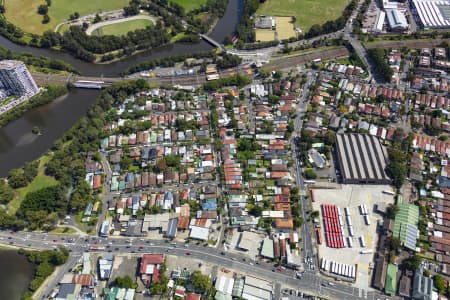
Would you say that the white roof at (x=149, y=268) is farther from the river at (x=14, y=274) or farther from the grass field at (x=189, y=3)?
the grass field at (x=189, y=3)

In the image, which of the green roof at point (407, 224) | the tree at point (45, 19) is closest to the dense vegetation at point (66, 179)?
the tree at point (45, 19)

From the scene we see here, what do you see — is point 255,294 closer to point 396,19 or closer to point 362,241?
point 362,241

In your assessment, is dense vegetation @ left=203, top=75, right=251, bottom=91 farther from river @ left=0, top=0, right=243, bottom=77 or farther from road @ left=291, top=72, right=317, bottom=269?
river @ left=0, top=0, right=243, bottom=77

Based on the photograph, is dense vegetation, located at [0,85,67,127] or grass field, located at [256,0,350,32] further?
grass field, located at [256,0,350,32]

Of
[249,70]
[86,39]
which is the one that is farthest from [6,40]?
[249,70]

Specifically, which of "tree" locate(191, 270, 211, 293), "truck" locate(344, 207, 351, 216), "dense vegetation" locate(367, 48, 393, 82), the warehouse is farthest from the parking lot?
"dense vegetation" locate(367, 48, 393, 82)

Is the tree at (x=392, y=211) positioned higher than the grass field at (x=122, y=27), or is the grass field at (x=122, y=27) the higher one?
the grass field at (x=122, y=27)
